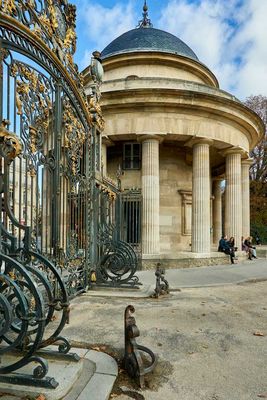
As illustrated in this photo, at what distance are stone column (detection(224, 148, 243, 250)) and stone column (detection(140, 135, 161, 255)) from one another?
4.64 meters

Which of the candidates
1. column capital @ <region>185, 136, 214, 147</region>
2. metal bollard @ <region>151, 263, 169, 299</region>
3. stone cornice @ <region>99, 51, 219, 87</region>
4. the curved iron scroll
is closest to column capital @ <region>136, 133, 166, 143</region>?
column capital @ <region>185, 136, 214, 147</region>

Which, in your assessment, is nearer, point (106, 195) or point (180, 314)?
point (180, 314)

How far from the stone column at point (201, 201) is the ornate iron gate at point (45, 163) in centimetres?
821

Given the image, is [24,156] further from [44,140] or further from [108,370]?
[108,370]

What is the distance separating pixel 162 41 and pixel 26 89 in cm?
1743

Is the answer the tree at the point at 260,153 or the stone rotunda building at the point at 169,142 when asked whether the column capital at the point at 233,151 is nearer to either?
the stone rotunda building at the point at 169,142

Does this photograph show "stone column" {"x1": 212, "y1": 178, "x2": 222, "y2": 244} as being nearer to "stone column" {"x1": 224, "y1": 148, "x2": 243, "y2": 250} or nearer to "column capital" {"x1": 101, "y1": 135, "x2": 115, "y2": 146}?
"stone column" {"x1": 224, "y1": 148, "x2": 243, "y2": 250}

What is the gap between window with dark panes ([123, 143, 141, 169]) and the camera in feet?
52.5

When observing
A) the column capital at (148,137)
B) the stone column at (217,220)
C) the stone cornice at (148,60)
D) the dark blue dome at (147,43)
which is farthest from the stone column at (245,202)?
the column capital at (148,137)

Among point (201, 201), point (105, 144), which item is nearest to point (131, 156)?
point (105, 144)

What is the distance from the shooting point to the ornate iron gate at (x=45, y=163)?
3.24 m

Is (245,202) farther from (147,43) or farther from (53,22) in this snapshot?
(53,22)

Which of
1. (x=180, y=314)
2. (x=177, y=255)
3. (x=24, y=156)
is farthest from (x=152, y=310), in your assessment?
(x=177, y=255)

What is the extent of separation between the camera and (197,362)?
11.6ft
